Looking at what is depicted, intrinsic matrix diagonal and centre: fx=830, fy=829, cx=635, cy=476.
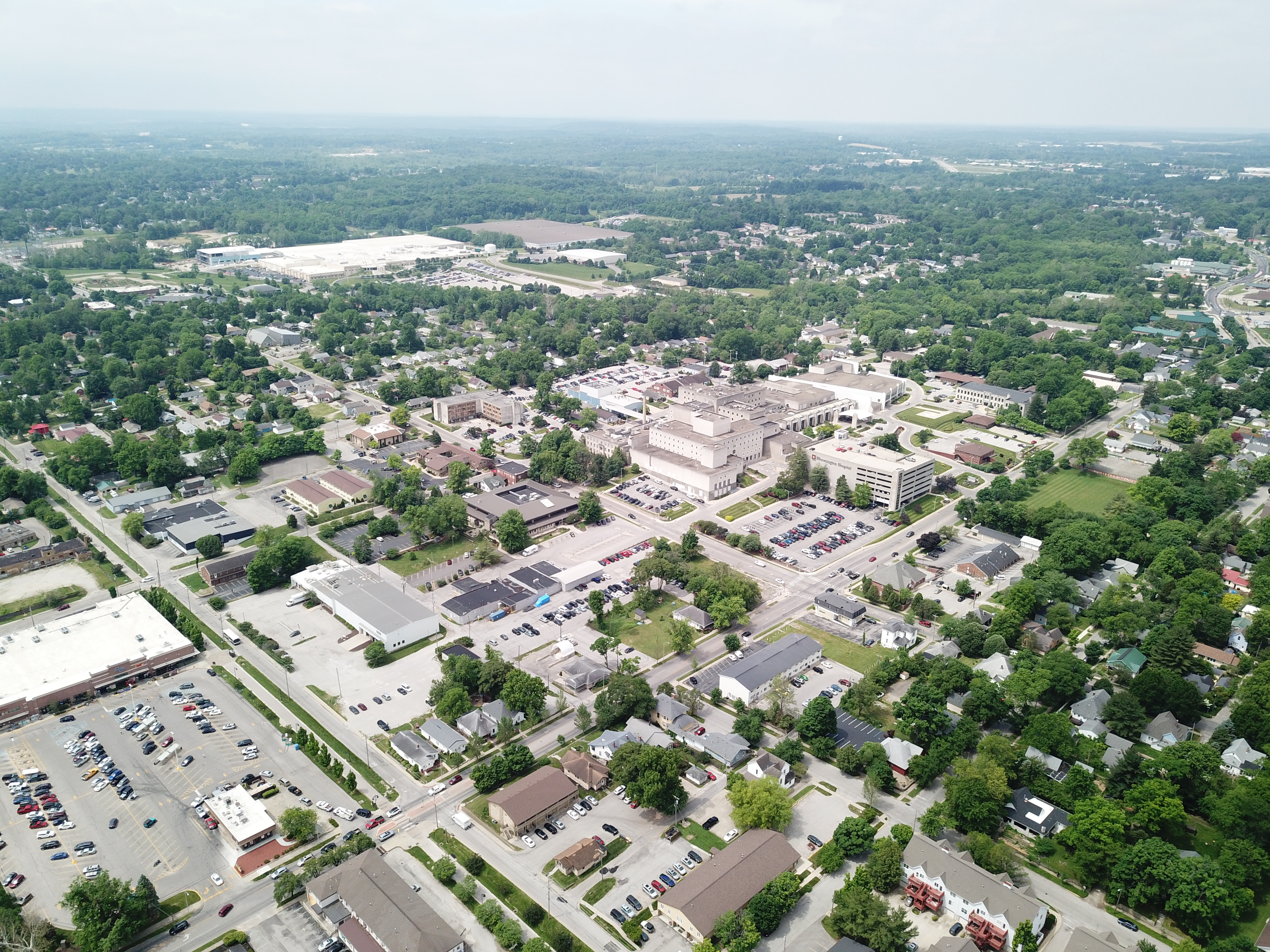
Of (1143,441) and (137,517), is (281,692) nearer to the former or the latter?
(137,517)

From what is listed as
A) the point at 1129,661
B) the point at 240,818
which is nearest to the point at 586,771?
the point at 240,818

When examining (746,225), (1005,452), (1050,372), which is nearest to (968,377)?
(1050,372)

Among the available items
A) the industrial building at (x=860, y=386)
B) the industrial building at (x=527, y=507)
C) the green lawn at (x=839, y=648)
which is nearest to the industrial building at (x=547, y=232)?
the industrial building at (x=860, y=386)

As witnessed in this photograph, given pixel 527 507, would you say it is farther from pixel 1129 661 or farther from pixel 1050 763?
pixel 1129 661

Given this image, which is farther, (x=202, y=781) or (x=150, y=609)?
(x=150, y=609)

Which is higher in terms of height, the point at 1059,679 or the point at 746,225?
the point at 746,225

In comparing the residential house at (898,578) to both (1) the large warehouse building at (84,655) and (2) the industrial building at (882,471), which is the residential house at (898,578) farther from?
(1) the large warehouse building at (84,655)
